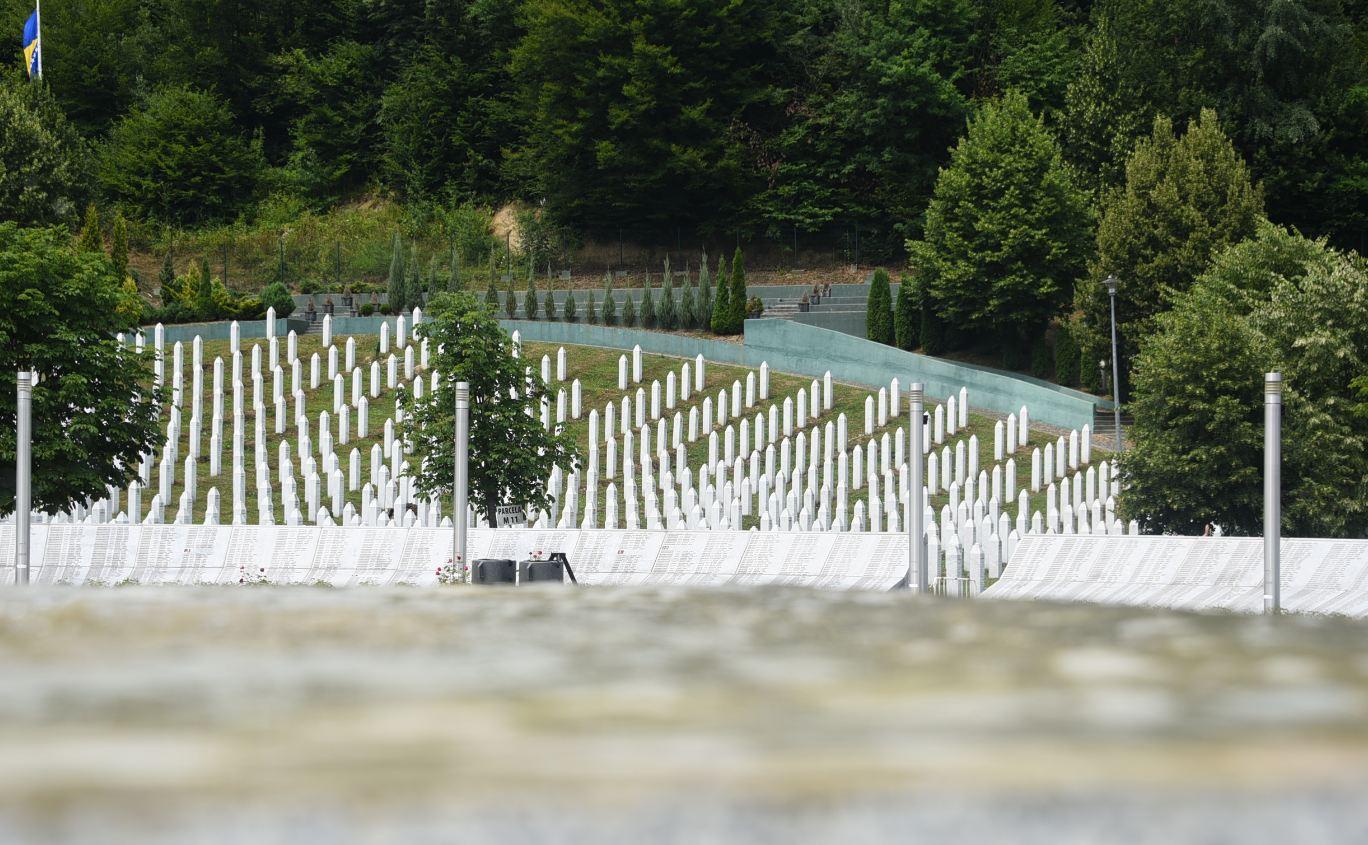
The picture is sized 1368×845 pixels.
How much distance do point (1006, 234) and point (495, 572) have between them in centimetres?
3595

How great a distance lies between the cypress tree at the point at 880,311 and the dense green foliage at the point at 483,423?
27.4m

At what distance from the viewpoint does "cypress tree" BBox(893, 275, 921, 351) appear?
5281cm

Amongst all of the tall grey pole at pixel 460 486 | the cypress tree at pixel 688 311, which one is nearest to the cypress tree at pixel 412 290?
the cypress tree at pixel 688 311

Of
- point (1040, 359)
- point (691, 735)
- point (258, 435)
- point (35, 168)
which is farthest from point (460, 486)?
point (35, 168)

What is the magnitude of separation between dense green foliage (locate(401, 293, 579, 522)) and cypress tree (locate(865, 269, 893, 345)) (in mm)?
27426

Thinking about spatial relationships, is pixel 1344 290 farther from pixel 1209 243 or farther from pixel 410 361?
pixel 410 361

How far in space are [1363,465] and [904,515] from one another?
8.58 metres

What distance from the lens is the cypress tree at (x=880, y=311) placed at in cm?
5300

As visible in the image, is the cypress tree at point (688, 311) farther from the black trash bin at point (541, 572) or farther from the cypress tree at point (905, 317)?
the black trash bin at point (541, 572)

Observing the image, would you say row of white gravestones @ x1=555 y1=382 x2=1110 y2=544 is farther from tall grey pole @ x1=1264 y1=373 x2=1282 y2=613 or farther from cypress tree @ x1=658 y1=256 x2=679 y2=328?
cypress tree @ x1=658 y1=256 x2=679 y2=328

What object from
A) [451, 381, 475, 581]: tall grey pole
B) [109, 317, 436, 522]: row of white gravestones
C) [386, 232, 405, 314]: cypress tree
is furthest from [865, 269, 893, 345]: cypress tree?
[451, 381, 475, 581]: tall grey pole

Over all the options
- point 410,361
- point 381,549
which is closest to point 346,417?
point 410,361

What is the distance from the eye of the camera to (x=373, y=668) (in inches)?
86.2

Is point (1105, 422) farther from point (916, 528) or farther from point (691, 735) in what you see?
point (691, 735)
